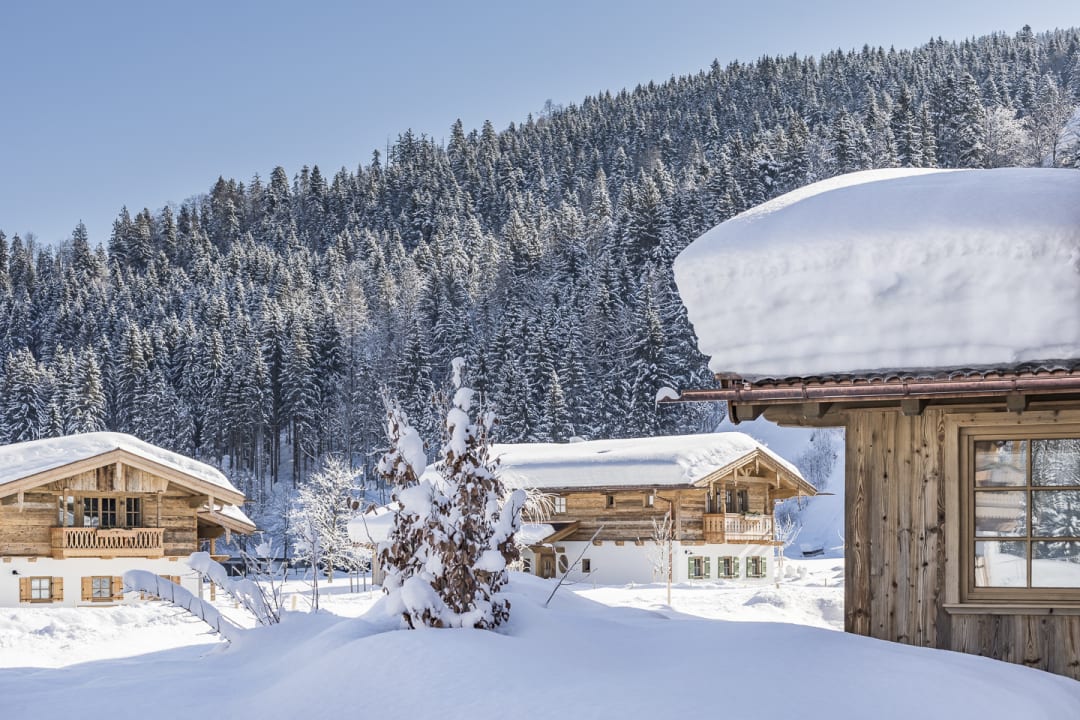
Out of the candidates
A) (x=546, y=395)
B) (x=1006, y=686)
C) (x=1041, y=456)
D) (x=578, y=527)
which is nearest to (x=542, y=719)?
(x=1006, y=686)

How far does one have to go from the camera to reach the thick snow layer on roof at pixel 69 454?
98.4 feet

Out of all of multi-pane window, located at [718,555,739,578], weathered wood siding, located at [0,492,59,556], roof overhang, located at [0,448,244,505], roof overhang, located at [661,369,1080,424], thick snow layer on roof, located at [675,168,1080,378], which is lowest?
multi-pane window, located at [718,555,739,578]

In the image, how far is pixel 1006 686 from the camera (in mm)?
7867

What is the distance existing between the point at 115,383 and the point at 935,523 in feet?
302

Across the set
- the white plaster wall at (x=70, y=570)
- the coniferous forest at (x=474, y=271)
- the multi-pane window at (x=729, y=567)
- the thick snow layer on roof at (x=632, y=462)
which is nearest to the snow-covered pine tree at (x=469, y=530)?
the white plaster wall at (x=70, y=570)

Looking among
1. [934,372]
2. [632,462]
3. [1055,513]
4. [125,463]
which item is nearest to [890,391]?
[934,372]

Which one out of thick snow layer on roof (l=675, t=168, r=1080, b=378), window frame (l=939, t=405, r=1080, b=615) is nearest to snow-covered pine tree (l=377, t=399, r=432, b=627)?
thick snow layer on roof (l=675, t=168, r=1080, b=378)

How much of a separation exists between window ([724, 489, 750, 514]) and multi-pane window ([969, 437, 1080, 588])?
32696mm

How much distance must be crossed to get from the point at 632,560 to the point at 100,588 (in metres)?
17.3

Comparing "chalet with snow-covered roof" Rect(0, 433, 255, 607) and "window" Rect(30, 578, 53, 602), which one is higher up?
"chalet with snow-covered roof" Rect(0, 433, 255, 607)

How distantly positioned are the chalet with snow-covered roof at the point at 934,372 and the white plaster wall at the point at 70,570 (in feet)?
82.6

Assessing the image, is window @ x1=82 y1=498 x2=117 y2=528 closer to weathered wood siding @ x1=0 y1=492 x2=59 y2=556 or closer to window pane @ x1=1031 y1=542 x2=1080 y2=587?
weathered wood siding @ x1=0 y1=492 x2=59 y2=556

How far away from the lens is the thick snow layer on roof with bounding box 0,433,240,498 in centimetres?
3000

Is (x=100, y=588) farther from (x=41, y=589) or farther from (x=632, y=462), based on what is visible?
(x=632, y=462)
